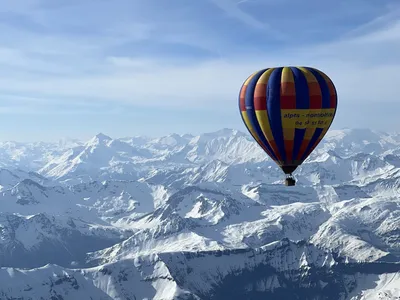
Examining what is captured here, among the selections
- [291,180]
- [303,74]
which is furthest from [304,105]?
[291,180]

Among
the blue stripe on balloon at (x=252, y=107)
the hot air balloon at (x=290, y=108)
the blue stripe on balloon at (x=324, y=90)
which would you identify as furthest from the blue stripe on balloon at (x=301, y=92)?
the blue stripe on balloon at (x=252, y=107)

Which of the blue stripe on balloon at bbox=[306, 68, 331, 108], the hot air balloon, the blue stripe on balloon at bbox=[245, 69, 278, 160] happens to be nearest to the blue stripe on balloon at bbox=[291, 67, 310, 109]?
the hot air balloon

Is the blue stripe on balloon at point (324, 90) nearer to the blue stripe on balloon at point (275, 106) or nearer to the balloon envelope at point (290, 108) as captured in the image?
the balloon envelope at point (290, 108)

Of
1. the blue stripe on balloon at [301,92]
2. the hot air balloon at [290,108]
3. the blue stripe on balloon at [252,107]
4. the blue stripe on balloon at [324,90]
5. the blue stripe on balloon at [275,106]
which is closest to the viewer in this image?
the blue stripe on balloon at [301,92]

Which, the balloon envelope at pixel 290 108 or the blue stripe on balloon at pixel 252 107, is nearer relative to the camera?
the balloon envelope at pixel 290 108

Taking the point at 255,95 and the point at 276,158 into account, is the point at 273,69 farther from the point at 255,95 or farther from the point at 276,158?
the point at 276,158

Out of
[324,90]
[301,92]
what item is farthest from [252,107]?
[324,90]

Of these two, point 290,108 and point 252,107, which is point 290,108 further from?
point 252,107

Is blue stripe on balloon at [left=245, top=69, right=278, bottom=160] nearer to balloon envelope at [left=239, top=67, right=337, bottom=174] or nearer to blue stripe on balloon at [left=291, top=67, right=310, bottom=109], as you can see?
balloon envelope at [left=239, top=67, right=337, bottom=174]

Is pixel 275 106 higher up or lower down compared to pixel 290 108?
higher up
